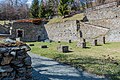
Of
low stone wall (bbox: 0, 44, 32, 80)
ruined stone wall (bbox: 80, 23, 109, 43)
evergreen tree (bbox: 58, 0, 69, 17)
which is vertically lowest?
low stone wall (bbox: 0, 44, 32, 80)

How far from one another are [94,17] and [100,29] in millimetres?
5709

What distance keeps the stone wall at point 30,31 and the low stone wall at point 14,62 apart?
90.9 feet

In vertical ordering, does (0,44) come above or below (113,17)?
below

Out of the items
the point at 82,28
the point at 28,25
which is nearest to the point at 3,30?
the point at 28,25

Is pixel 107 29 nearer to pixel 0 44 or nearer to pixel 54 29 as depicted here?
pixel 54 29

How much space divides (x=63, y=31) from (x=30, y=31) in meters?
6.35

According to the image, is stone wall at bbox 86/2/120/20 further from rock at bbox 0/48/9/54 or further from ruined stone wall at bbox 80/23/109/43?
rock at bbox 0/48/9/54

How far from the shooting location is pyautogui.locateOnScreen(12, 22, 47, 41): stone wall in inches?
1293

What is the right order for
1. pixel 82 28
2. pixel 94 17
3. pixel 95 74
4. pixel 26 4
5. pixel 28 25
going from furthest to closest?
pixel 26 4
pixel 28 25
pixel 94 17
pixel 82 28
pixel 95 74

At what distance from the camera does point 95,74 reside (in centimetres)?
771

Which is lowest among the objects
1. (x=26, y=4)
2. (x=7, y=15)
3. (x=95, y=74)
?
(x=95, y=74)

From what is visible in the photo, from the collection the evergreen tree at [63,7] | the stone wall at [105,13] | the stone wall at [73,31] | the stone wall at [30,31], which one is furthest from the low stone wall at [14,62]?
the evergreen tree at [63,7]

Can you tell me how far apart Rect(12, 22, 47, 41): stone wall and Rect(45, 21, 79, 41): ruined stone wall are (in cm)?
125

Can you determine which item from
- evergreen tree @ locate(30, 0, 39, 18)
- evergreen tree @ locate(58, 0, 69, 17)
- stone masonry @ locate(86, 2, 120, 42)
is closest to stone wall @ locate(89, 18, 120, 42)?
stone masonry @ locate(86, 2, 120, 42)
